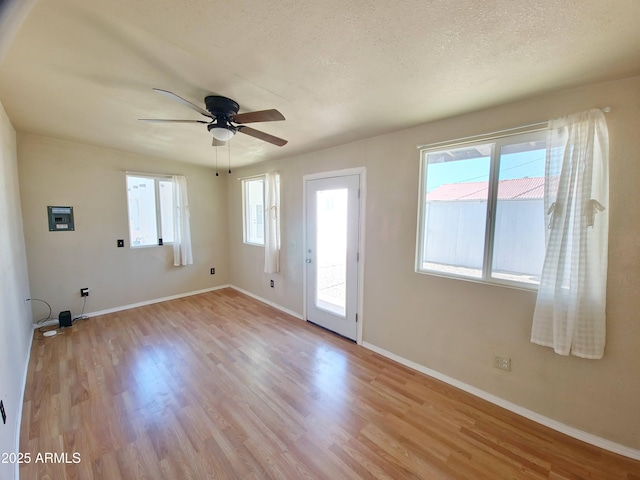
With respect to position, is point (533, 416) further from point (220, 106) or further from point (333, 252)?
point (220, 106)

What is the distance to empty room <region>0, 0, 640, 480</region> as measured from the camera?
125 cm

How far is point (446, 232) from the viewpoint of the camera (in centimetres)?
233

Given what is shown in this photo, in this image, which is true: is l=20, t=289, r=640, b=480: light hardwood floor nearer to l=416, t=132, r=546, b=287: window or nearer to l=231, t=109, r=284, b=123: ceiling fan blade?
l=416, t=132, r=546, b=287: window

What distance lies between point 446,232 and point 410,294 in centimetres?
73

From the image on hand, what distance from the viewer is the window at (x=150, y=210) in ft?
13.0

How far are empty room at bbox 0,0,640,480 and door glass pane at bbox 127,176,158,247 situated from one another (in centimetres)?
81

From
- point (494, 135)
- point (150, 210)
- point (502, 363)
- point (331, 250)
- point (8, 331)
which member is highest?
point (494, 135)

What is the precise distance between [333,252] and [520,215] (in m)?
1.97

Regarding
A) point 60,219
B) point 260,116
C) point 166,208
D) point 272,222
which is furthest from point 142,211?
point 260,116

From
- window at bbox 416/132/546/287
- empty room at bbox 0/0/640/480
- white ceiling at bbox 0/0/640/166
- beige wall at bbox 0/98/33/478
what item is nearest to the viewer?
white ceiling at bbox 0/0/640/166

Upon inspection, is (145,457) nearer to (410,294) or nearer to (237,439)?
(237,439)

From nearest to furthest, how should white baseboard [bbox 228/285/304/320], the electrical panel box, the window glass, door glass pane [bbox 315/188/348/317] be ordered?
door glass pane [bbox 315/188/348/317]
the electrical panel box
white baseboard [bbox 228/285/304/320]
the window glass

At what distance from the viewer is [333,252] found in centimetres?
326

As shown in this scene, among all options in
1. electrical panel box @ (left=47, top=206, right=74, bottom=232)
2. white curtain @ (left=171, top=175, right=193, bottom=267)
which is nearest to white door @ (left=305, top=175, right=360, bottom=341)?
white curtain @ (left=171, top=175, right=193, bottom=267)
